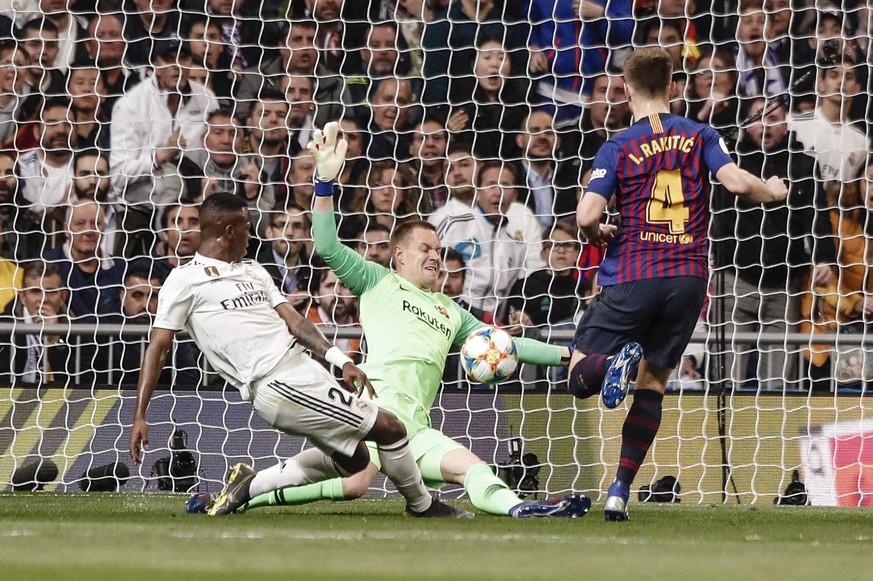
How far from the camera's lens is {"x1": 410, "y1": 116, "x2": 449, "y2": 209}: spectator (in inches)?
344

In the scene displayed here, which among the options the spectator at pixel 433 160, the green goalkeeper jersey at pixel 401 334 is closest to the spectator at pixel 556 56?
the spectator at pixel 433 160

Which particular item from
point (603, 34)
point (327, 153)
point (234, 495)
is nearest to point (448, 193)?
point (603, 34)

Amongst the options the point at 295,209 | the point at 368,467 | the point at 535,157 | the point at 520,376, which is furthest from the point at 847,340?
the point at 295,209

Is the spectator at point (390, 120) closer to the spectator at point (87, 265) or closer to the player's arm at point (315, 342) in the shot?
the spectator at point (87, 265)

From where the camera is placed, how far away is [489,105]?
8.89 meters

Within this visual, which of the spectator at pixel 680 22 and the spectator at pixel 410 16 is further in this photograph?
the spectator at pixel 410 16

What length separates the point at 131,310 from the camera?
8211 millimetres

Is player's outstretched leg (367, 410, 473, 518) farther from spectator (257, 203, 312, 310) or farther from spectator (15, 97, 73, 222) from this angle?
spectator (15, 97, 73, 222)

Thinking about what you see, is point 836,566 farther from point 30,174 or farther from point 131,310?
point 30,174

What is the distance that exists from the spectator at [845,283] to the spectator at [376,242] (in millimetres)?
2762

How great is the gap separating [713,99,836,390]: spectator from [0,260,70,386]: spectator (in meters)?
4.30

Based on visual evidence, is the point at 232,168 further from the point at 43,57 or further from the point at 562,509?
the point at 562,509

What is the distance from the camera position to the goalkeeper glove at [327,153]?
5.34 metres

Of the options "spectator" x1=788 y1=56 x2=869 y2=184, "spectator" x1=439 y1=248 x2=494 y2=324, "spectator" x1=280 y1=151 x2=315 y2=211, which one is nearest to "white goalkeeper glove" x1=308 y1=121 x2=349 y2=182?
"spectator" x1=439 y1=248 x2=494 y2=324
